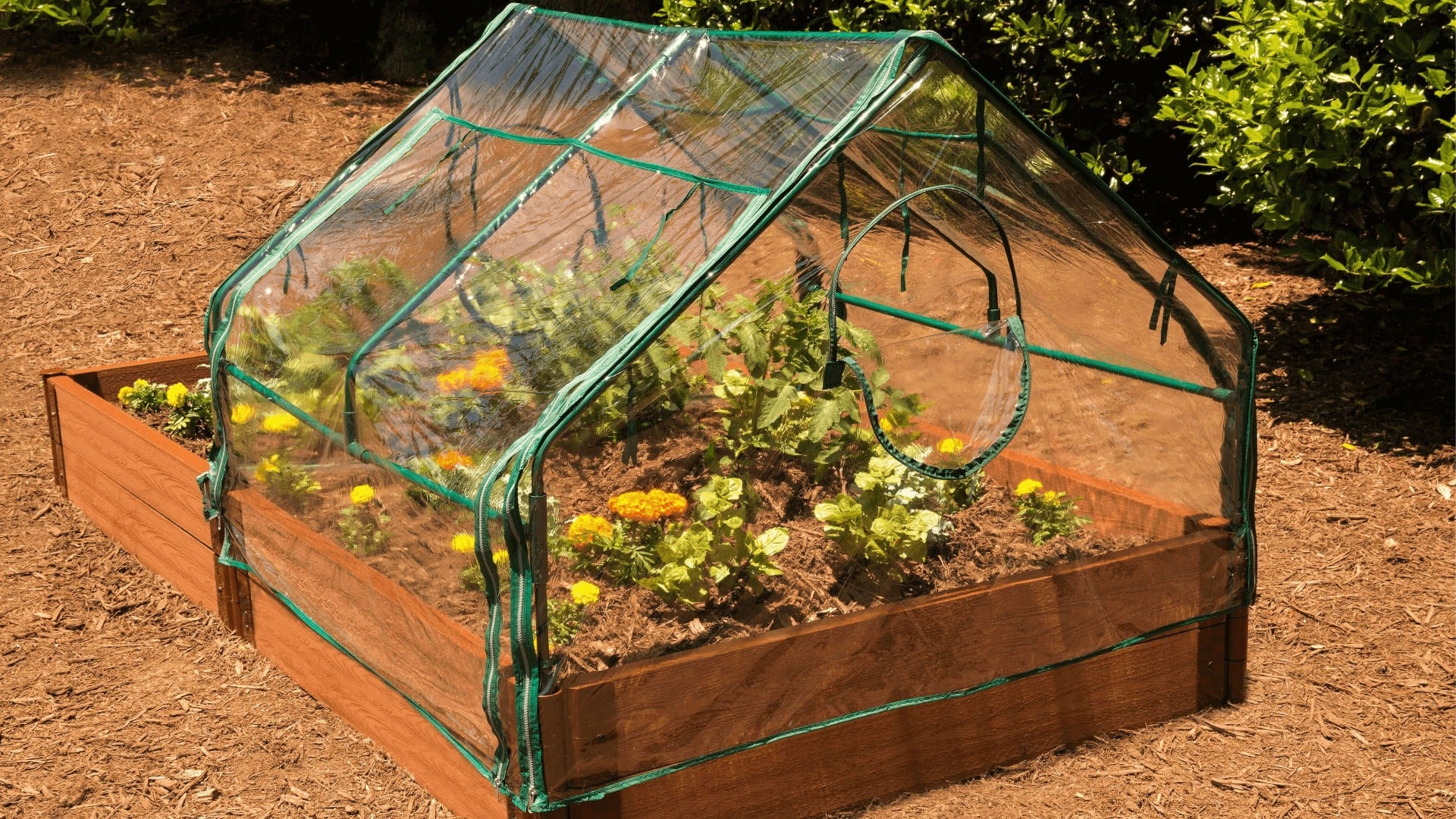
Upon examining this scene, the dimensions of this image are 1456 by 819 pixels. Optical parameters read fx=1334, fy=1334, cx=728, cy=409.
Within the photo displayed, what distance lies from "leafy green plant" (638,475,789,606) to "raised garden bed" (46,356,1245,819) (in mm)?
151

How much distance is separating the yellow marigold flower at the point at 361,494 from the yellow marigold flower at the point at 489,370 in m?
0.41

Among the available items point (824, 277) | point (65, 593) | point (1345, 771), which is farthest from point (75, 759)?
point (1345, 771)

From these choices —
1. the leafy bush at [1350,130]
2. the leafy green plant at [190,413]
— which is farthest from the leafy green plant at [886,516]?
the leafy green plant at [190,413]

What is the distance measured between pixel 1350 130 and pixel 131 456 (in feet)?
14.4

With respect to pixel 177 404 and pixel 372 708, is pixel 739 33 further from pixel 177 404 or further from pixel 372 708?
pixel 177 404

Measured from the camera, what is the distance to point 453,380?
9.95 feet

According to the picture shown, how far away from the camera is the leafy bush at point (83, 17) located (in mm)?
8508

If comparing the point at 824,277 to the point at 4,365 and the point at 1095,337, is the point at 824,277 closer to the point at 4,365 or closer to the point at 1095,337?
the point at 1095,337

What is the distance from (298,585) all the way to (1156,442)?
7.34ft

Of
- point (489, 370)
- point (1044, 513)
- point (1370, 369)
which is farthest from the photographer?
point (1370, 369)

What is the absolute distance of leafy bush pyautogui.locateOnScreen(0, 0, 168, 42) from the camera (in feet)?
27.9

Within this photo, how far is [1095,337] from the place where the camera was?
10.8 ft

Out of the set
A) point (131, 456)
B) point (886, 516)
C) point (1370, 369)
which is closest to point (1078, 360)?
point (886, 516)

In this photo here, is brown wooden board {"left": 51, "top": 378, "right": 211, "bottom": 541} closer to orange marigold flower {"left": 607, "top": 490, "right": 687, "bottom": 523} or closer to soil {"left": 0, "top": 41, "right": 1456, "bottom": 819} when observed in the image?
soil {"left": 0, "top": 41, "right": 1456, "bottom": 819}
